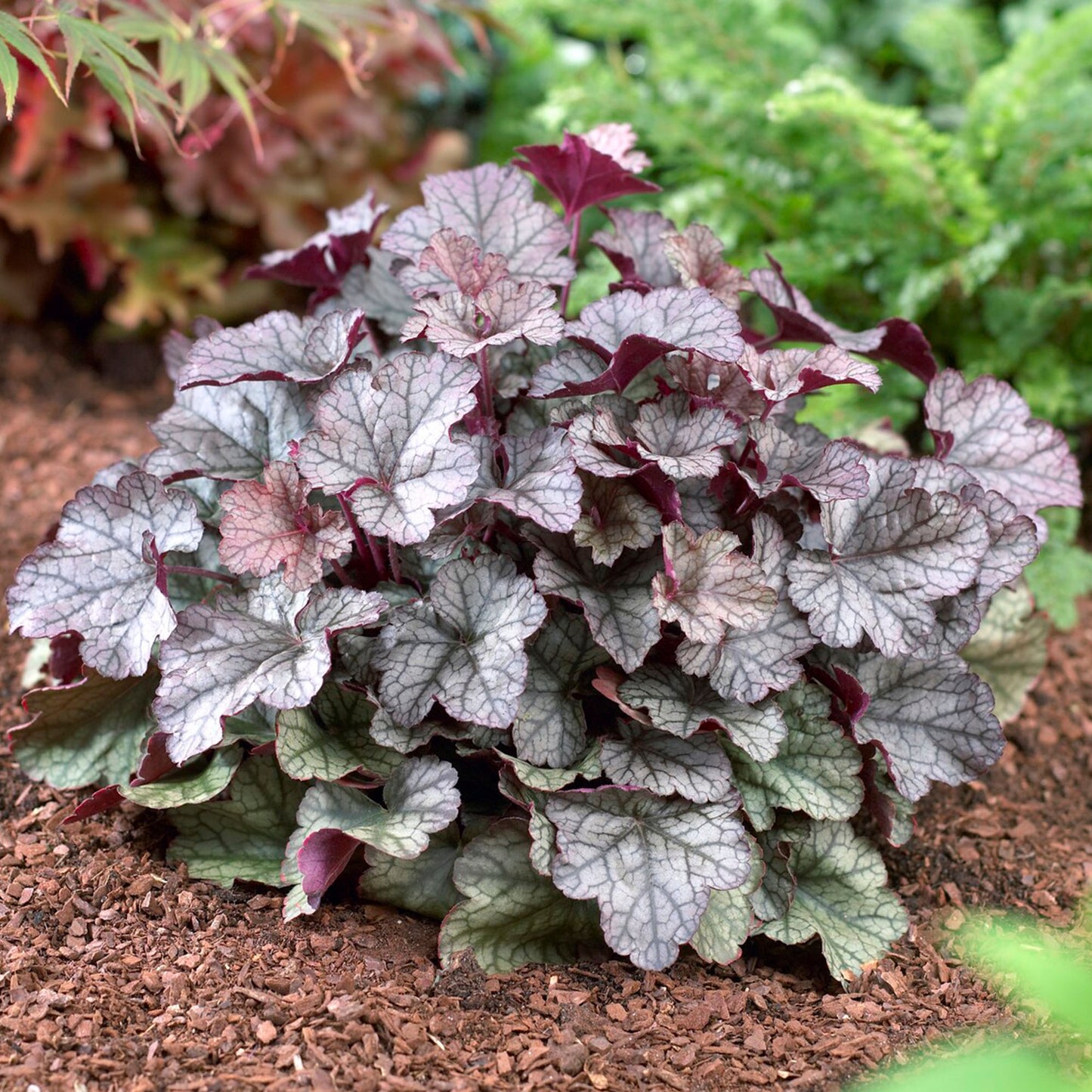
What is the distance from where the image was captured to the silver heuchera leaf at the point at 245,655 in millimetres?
1504

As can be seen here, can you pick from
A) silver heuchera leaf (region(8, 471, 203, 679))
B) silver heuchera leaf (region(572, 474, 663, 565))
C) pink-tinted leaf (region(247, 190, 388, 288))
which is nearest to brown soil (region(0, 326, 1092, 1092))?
silver heuchera leaf (region(8, 471, 203, 679))

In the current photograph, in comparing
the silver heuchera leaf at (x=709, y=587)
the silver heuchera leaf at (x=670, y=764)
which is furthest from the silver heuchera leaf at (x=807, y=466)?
the silver heuchera leaf at (x=670, y=764)

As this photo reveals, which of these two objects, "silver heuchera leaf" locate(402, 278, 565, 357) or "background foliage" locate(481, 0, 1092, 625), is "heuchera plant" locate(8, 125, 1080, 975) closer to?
"silver heuchera leaf" locate(402, 278, 565, 357)

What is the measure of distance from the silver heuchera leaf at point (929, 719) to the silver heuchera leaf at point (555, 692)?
0.41m

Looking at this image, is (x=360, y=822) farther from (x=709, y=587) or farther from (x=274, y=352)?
(x=274, y=352)

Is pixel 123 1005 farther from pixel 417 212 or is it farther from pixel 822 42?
pixel 822 42

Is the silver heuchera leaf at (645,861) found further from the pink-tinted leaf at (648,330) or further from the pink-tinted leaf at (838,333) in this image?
the pink-tinted leaf at (838,333)

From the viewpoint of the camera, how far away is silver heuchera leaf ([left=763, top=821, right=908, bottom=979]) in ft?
5.48

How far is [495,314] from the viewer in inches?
63.9

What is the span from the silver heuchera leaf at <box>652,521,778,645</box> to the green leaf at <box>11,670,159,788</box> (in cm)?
85

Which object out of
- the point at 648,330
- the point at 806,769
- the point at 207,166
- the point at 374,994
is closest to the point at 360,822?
the point at 374,994

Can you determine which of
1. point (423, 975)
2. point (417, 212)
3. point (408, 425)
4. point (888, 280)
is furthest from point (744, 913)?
point (888, 280)

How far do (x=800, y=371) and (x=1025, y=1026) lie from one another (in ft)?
3.02

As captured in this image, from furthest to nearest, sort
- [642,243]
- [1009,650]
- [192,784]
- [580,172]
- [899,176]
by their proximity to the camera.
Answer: [899,176] → [1009,650] → [642,243] → [580,172] → [192,784]
